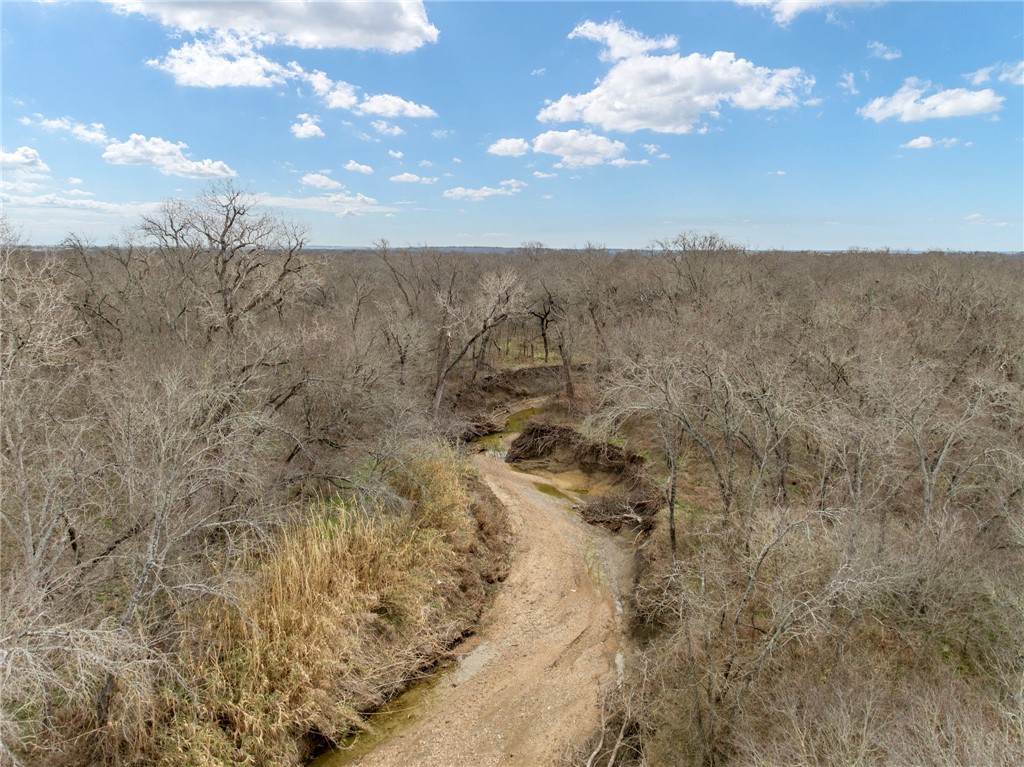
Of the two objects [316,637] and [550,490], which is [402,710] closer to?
[316,637]

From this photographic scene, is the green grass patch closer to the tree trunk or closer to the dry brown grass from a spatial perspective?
the tree trunk

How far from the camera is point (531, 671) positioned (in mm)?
12969

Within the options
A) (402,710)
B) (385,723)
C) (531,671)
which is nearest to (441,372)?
(531,671)

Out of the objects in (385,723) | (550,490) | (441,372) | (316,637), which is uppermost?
(441,372)

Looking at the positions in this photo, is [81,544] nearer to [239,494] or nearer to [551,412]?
[239,494]

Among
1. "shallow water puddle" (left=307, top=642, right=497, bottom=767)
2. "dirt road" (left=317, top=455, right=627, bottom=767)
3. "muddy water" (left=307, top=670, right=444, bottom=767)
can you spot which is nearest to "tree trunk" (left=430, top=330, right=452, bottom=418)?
"dirt road" (left=317, top=455, right=627, bottom=767)

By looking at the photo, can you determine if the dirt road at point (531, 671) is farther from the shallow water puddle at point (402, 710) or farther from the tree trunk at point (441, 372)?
the tree trunk at point (441, 372)

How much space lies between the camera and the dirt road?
35.8 feet

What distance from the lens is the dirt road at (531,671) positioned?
Answer: 10.9m

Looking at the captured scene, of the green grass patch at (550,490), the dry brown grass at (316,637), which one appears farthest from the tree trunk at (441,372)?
the dry brown grass at (316,637)

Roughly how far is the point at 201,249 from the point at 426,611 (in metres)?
19.9

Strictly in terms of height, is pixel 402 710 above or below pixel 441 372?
below

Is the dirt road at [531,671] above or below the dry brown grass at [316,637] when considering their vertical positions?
below

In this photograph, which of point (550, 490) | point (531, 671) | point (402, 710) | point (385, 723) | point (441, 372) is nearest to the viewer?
point (385, 723)
